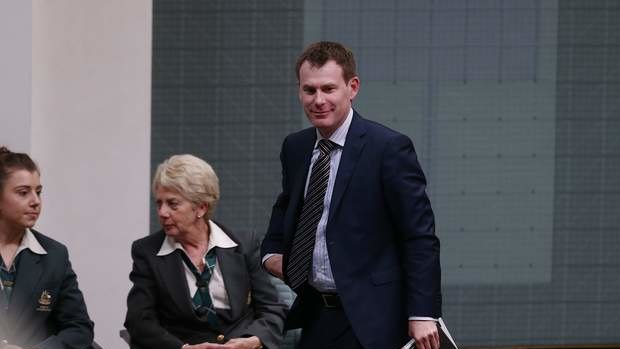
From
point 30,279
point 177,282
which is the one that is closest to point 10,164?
point 30,279

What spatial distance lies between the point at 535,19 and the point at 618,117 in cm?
70

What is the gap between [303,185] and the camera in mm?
5004

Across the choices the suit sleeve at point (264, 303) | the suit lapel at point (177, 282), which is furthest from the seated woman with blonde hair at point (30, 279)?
the suit sleeve at point (264, 303)

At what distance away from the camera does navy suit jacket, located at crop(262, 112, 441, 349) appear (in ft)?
15.6

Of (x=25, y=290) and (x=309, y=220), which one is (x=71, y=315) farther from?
(x=309, y=220)

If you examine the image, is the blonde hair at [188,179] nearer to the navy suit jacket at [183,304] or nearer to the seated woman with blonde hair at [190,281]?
the seated woman with blonde hair at [190,281]

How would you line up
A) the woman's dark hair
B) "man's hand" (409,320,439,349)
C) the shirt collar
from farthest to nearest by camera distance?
1. the woman's dark hair
2. the shirt collar
3. "man's hand" (409,320,439,349)

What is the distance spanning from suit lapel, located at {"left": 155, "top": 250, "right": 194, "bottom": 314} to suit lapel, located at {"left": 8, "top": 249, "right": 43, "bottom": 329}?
519 millimetres

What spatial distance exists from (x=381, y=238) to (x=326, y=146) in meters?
0.39

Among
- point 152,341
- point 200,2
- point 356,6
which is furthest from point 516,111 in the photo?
point 152,341

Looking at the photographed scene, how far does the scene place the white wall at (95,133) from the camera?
6.88 m

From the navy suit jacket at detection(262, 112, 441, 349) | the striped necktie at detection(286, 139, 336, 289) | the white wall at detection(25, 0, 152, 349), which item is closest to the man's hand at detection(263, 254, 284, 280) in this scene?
the striped necktie at detection(286, 139, 336, 289)

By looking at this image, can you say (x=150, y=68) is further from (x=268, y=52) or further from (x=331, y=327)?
(x=331, y=327)

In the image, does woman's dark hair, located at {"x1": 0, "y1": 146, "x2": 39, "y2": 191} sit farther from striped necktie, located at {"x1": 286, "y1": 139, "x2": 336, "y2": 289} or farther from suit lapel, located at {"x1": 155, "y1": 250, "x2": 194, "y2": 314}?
striped necktie, located at {"x1": 286, "y1": 139, "x2": 336, "y2": 289}
